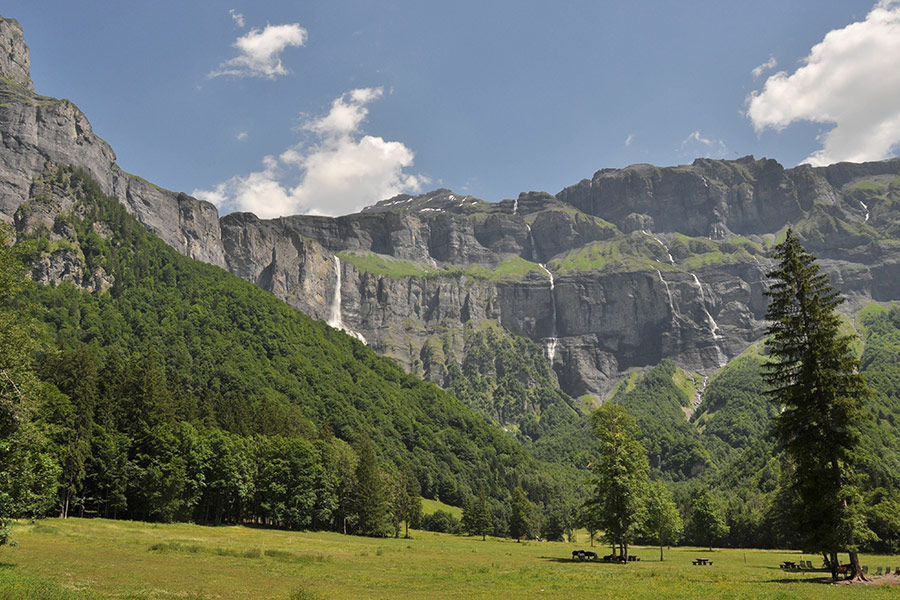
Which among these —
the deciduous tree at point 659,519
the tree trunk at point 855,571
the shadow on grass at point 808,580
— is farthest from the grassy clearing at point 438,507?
the tree trunk at point 855,571

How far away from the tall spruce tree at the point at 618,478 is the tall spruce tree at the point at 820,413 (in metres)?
20.6

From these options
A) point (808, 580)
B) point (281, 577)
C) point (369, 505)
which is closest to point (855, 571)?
point (808, 580)

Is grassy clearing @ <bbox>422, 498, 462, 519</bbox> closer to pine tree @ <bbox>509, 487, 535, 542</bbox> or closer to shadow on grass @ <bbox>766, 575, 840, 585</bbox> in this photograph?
pine tree @ <bbox>509, 487, 535, 542</bbox>

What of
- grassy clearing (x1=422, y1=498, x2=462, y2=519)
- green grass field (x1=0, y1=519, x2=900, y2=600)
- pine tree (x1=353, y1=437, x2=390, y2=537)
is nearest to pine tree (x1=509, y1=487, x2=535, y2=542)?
grassy clearing (x1=422, y1=498, x2=462, y2=519)

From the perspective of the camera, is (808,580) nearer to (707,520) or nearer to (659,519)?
(659,519)

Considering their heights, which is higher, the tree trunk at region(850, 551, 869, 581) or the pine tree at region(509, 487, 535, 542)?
the tree trunk at region(850, 551, 869, 581)

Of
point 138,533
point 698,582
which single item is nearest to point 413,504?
point 138,533

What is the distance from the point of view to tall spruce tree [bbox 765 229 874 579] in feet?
109

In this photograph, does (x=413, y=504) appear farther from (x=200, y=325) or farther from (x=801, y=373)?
(x=200, y=325)

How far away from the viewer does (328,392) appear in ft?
646

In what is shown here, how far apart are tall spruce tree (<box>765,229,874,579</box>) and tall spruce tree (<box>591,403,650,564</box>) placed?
2064cm

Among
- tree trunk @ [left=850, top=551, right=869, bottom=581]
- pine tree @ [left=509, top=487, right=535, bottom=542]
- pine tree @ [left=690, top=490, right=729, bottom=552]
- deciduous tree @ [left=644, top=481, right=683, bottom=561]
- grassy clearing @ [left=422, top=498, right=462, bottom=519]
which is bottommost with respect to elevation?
grassy clearing @ [left=422, top=498, right=462, bottom=519]

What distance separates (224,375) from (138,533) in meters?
128

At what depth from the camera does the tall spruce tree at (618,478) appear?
55188 millimetres
